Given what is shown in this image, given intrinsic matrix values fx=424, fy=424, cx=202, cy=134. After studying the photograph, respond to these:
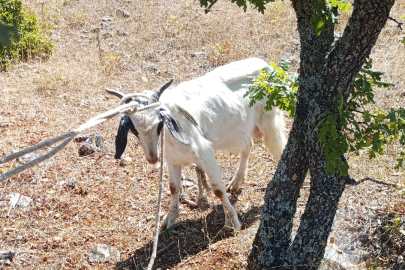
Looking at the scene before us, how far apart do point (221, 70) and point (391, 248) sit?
2.88 meters

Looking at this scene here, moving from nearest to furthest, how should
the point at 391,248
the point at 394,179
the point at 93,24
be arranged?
the point at 391,248, the point at 394,179, the point at 93,24

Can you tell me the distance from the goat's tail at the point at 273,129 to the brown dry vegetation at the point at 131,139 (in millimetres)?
611

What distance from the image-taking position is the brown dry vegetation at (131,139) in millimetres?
4648

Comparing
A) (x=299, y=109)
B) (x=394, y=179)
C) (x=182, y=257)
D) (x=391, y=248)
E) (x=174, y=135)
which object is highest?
(x=299, y=109)

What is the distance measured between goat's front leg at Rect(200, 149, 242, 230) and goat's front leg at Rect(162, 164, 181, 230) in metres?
0.41

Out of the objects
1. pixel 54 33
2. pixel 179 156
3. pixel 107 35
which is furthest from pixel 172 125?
pixel 54 33

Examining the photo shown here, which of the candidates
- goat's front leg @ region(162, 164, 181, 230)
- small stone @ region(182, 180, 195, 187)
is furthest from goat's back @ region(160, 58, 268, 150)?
small stone @ region(182, 180, 195, 187)

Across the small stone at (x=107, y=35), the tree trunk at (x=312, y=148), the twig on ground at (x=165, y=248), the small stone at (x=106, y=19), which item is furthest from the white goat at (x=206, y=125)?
the small stone at (x=106, y=19)

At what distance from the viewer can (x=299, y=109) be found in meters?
3.23

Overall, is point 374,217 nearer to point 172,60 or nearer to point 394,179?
point 394,179

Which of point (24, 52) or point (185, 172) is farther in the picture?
point (24, 52)

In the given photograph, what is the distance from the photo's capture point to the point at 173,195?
16.9ft

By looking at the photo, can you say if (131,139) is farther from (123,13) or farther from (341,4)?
(123,13)

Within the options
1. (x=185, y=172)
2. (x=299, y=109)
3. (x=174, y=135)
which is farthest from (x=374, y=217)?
(x=185, y=172)
